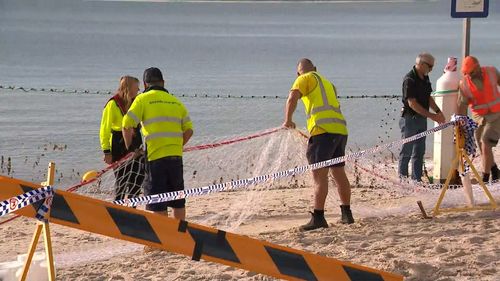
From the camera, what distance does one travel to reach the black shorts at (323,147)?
844cm

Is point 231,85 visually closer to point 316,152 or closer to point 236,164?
point 236,164

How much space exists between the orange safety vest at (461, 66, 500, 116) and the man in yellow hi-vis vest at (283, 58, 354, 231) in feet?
5.63

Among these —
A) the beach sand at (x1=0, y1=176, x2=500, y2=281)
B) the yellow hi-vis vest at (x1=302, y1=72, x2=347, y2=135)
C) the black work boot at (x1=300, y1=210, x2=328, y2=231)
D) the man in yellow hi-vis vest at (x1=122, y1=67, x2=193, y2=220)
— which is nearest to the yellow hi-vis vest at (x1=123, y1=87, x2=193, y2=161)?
the man in yellow hi-vis vest at (x1=122, y1=67, x2=193, y2=220)

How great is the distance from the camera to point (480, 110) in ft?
32.2

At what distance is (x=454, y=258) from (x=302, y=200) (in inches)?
162

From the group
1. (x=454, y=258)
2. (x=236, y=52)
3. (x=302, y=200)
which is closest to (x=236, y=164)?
(x=302, y=200)

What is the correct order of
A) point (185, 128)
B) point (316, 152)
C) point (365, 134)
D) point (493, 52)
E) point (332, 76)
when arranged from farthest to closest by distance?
1. point (493, 52)
2. point (332, 76)
3. point (365, 134)
4. point (316, 152)
5. point (185, 128)

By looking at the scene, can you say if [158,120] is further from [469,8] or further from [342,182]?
[469,8]

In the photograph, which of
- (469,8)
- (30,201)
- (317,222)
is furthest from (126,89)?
(30,201)

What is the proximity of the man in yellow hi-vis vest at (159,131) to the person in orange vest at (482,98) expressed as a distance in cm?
303

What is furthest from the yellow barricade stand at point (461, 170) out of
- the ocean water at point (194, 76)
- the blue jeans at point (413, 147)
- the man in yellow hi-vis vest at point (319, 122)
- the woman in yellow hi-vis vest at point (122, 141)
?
the ocean water at point (194, 76)

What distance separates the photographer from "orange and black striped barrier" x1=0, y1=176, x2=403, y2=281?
484 centimetres

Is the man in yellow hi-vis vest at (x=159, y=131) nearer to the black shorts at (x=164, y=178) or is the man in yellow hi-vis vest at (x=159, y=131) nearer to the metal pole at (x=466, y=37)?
the black shorts at (x=164, y=178)

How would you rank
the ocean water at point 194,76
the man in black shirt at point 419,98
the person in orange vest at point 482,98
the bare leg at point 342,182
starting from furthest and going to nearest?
the ocean water at point 194,76, the man in black shirt at point 419,98, the person in orange vest at point 482,98, the bare leg at point 342,182
